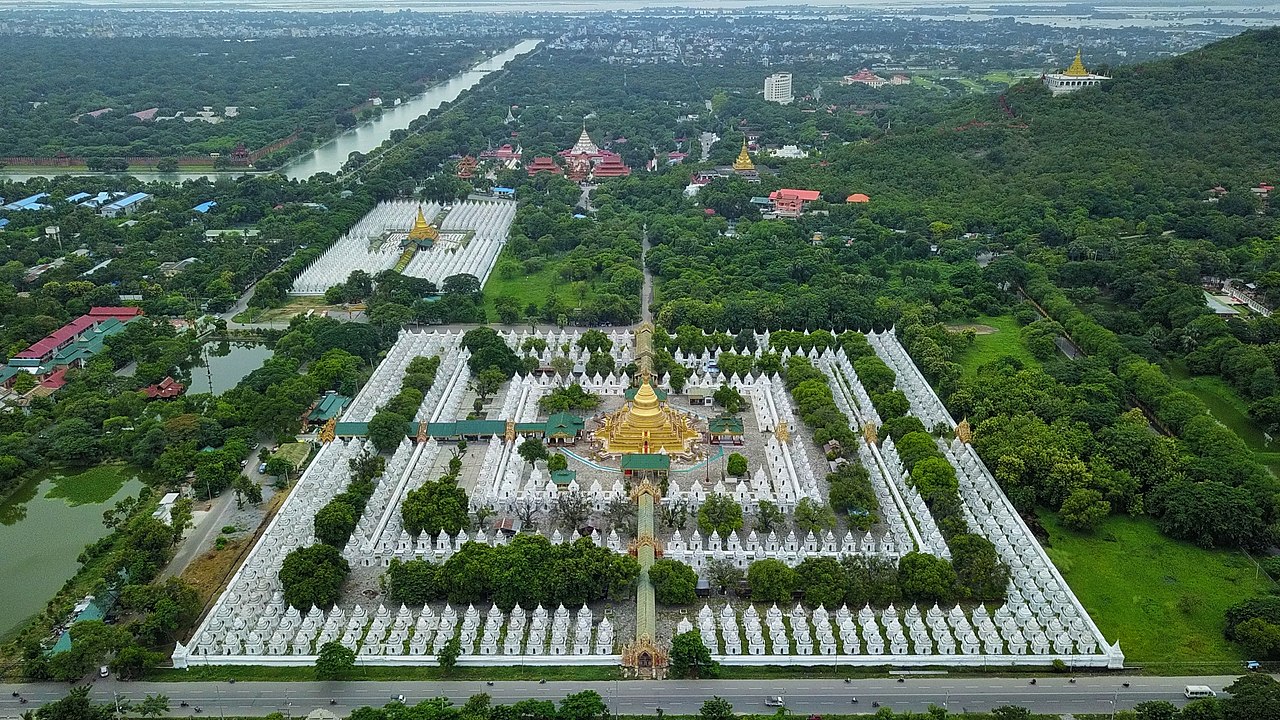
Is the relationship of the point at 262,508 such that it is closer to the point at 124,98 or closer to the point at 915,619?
the point at 915,619

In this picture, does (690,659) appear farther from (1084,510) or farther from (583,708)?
(1084,510)

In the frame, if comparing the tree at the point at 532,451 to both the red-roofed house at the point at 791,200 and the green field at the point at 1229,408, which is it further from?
the red-roofed house at the point at 791,200

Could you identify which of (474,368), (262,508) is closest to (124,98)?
(474,368)

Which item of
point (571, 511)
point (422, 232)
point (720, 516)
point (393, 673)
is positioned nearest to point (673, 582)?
point (720, 516)

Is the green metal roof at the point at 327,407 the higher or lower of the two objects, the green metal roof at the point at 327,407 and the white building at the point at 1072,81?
the lower

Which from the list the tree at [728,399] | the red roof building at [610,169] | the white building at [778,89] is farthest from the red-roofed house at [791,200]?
the white building at [778,89]

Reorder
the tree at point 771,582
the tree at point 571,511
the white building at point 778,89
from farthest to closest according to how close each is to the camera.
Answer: the white building at point 778,89, the tree at point 571,511, the tree at point 771,582

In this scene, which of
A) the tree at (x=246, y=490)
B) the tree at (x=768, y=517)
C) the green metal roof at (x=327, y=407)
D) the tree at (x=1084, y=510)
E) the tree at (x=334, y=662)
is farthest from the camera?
the green metal roof at (x=327, y=407)
